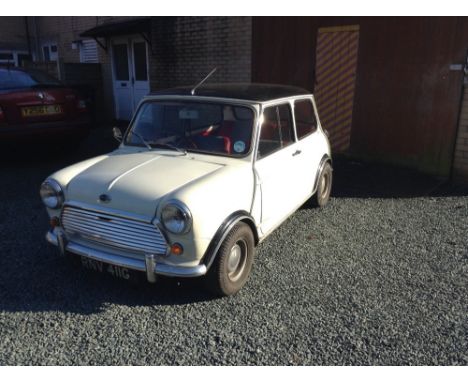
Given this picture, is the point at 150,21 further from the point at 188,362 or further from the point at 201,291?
the point at 188,362

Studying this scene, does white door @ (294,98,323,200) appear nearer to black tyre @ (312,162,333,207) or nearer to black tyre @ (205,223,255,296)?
black tyre @ (312,162,333,207)

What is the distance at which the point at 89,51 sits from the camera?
41.9 ft

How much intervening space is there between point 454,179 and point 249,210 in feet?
14.7

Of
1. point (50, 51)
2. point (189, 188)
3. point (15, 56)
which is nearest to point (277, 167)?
point (189, 188)

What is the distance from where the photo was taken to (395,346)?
255 centimetres

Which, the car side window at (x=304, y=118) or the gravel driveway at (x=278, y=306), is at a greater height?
the car side window at (x=304, y=118)

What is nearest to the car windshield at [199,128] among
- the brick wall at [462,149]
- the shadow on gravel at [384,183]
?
the shadow on gravel at [384,183]

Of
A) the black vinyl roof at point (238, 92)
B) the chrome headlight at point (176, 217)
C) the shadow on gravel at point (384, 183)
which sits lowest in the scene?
the shadow on gravel at point (384, 183)

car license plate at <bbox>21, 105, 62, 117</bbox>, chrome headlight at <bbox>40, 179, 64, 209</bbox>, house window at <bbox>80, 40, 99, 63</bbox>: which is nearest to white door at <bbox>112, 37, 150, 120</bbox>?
house window at <bbox>80, 40, 99, 63</bbox>

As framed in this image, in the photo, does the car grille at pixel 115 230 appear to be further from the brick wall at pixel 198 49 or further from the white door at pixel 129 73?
the white door at pixel 129 73

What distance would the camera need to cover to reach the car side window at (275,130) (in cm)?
353

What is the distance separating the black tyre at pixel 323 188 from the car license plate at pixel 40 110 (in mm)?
4417

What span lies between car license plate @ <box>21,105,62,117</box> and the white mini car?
3046mm

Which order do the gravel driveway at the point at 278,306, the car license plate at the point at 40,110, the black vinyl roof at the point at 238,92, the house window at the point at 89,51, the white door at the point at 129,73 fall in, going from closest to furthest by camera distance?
Result: the gravel driveway at the point at 278,306 < the black vinyl roof at the point at 238,92 < the car license plate at the point at 40,110 < the white door at the point at 129,73 < the house window at the point at 89,51
